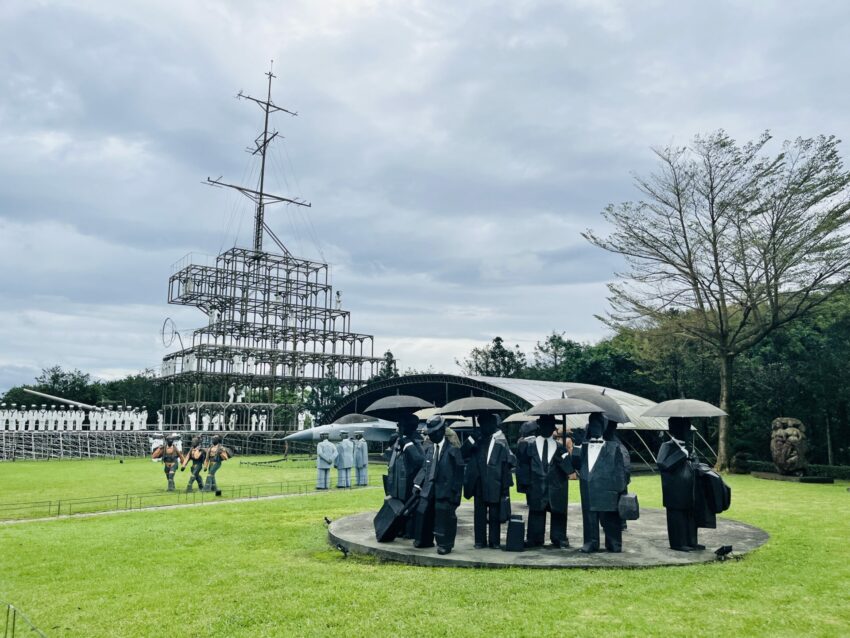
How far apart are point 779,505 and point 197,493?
1582 centimetres

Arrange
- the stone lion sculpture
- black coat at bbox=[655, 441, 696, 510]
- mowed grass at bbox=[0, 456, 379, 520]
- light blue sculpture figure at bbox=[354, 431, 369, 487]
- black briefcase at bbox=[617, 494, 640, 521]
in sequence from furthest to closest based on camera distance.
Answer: the stone lion sculpture → light blue sculpture figure at bbox=[354, 431, 369, 487] → mowed grass at bbox=[0, 456, 379, 520] → black coat at bbox=[655, 441, 696, 510] → black briefcase at bbox=[617, 494, 640, 521]

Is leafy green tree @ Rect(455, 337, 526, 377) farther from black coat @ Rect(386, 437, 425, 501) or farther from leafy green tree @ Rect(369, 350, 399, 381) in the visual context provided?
black coat @ Rect(386, 437, 425, 501)

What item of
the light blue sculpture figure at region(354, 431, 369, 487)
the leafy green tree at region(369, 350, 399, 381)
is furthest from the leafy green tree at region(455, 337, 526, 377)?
the light blue sculpture figure at region(354, 431, 369, 487)

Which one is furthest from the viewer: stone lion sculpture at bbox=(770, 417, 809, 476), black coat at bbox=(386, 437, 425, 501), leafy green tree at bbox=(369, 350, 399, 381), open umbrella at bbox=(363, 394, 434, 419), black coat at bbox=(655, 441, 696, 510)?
leafy green tree at bbox=(369, 350, 399, 381)

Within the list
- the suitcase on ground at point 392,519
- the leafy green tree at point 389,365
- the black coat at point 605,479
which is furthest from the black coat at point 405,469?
the leafy green tree at point 389,365

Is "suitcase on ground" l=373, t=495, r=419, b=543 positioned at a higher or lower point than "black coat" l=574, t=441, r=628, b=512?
lower

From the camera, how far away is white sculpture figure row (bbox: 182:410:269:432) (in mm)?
48344

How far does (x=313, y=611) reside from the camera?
7.07 metres

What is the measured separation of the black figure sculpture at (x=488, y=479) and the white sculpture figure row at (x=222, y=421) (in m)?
39.5

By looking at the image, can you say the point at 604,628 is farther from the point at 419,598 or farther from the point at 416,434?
the point at 416,434

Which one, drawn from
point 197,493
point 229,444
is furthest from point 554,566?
point 229,444

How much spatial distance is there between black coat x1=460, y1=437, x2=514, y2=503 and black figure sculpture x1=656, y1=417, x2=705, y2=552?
7.57 ft

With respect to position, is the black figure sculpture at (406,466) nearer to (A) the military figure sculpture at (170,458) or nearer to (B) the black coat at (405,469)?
(B) the black coat at (405,469)

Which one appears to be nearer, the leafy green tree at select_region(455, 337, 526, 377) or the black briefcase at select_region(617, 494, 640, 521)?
the black briefcase at select_region(617, 494, 640, 521)
